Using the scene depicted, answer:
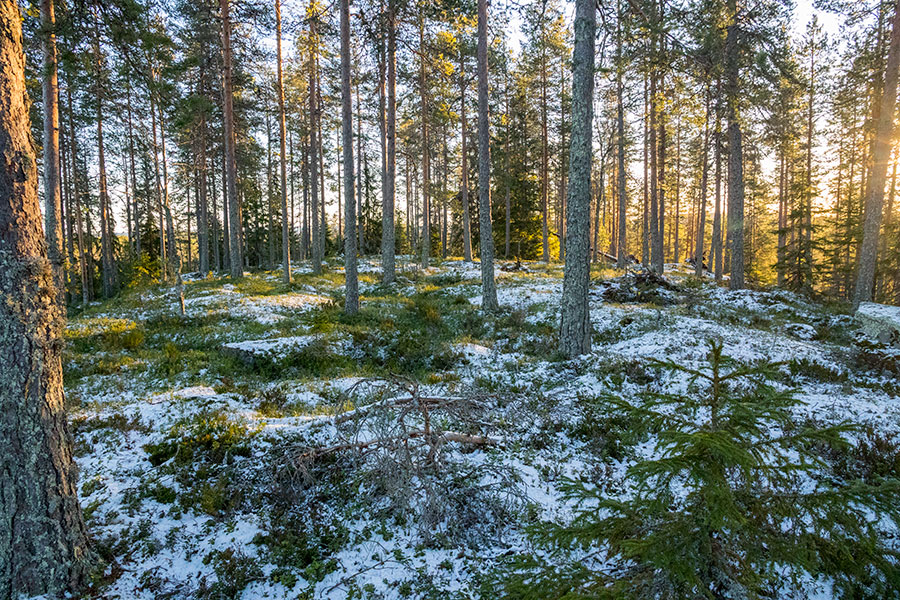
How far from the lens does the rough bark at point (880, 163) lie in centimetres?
1225

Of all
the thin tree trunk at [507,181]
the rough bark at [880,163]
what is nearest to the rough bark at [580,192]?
the rough bark at [880,163]

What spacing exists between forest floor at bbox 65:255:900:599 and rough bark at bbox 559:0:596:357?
0.80 meters

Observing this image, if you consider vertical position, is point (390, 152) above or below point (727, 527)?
above

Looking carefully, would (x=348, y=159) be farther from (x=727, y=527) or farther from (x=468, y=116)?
(x=468, y=116)

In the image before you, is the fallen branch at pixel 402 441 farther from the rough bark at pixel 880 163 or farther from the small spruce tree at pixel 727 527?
the rough bark at pixel 880 163

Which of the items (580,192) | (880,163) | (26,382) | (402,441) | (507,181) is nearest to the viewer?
(26,382)

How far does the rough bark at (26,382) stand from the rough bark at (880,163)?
19585 millimetres

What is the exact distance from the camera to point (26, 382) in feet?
9.50

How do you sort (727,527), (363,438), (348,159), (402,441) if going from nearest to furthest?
(727,527) < (402,441) < (363,438) < (348,159)

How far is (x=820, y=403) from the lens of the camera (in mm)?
5652

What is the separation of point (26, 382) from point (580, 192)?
7.90 meters

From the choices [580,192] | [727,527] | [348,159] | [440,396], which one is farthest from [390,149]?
[727,527]

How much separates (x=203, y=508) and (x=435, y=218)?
42982mm

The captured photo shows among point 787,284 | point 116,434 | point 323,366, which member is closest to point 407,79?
point 323,366
